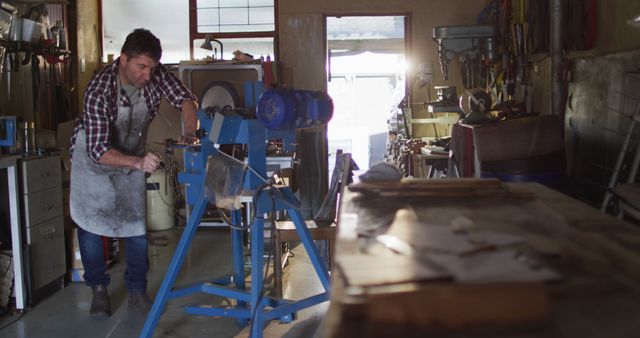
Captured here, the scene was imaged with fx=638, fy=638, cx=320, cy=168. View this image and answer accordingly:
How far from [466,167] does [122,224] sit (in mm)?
2002

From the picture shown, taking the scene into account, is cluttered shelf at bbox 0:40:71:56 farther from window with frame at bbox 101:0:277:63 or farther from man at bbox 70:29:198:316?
window with frame at bbox 101:0:277:63

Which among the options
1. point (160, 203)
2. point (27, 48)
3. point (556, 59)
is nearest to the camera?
point (556, 59)

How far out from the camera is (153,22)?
20.8 ft

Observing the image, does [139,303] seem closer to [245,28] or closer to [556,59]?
[556,59]

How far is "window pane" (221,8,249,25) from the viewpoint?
6248 millimetres

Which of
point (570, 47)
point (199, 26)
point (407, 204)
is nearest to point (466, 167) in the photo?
point (570, 47)

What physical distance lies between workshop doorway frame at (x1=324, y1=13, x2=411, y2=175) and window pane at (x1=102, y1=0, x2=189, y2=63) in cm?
278

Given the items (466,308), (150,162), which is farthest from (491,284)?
(150,162)

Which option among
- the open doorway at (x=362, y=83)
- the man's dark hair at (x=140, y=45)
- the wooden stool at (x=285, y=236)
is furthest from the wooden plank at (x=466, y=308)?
the open doorway at (x=362, y=83)

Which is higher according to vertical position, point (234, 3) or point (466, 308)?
point (234, 3)

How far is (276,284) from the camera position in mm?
3324

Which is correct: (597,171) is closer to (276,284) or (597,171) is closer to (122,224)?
(276,284)

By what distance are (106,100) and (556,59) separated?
104 inches

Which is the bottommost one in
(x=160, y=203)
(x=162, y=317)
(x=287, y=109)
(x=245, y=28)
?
(x=162, y=317)
